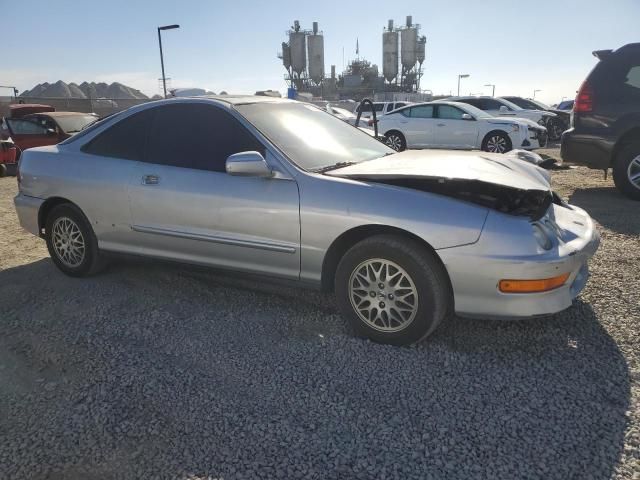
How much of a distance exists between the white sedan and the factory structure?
52595 mm

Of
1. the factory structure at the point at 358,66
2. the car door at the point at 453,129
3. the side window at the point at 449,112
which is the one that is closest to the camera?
the car door at the point at 453,129

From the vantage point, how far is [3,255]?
5.03m

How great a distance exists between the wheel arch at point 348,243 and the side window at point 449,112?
992cm

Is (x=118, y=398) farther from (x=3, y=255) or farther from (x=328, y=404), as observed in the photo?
(x=3, y=255)

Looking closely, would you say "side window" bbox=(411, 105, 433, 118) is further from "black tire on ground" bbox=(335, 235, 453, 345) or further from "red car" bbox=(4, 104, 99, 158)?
"black tire on ground" bbox=(335, 235, 453, 345)

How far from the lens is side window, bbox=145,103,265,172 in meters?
3.39

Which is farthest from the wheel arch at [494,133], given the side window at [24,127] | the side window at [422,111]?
the side window at [24,127]

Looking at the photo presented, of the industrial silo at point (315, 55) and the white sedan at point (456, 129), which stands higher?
the industrial silo at point (315, 55)

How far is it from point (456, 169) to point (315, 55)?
6660 cm

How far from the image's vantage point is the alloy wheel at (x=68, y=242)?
410 centimetres

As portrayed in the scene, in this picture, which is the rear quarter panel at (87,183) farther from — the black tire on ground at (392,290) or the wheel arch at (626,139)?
the wheel arch at (626,139)

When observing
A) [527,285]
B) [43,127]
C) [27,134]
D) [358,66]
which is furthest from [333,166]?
[358,66]

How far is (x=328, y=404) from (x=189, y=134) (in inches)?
89.0

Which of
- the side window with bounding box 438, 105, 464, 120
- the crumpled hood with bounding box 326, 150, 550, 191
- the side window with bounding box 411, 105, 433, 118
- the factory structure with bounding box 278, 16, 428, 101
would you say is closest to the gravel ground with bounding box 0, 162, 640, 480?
the crumpled hood with bounding box 326, 150, 550, 191
